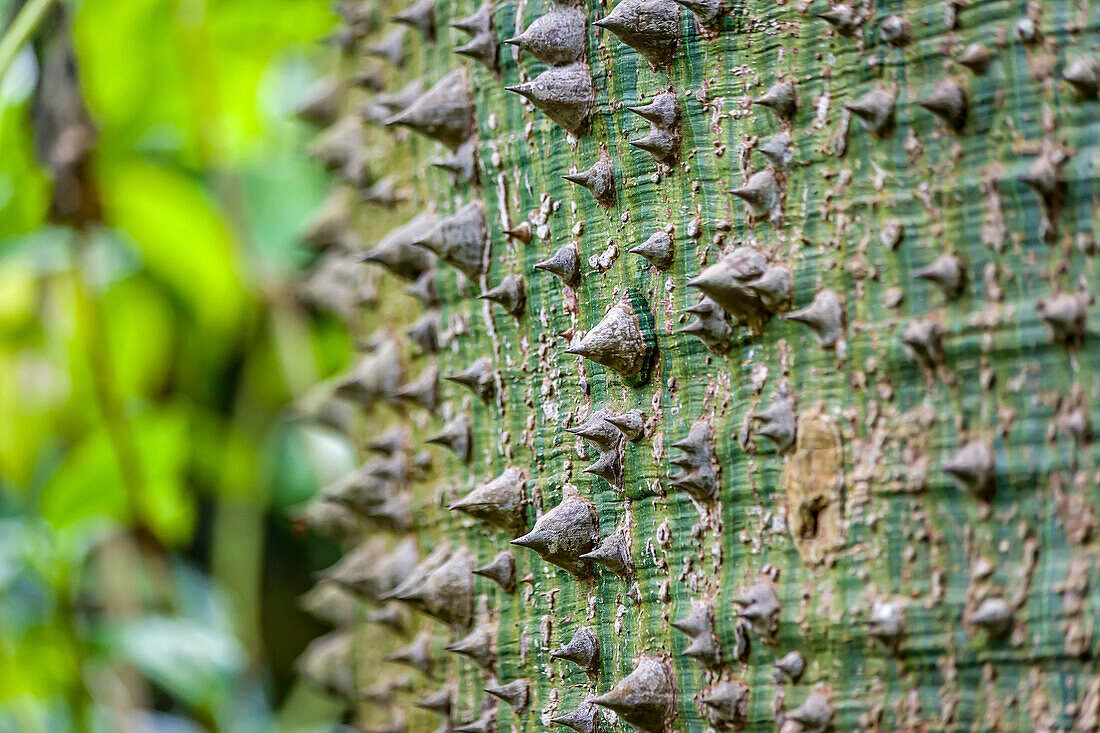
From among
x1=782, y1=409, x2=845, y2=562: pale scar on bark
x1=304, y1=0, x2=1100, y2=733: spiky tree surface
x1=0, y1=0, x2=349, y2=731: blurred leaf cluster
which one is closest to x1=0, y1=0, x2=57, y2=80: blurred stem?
x1=0, y1=0, x2=349, y2=731: blurred leaf cluster

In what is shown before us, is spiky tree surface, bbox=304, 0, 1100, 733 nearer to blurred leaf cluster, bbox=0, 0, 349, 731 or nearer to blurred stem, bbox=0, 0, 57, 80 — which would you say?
blurred stem, bbox=0, 0, 57, 80

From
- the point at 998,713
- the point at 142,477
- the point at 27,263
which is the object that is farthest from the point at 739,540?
the point at 27,263

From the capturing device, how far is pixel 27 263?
29.6 inches

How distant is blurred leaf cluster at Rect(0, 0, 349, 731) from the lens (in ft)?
2.33

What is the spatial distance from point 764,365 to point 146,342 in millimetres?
727

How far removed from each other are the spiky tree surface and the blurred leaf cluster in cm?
40

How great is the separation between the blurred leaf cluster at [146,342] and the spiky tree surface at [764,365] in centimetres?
40

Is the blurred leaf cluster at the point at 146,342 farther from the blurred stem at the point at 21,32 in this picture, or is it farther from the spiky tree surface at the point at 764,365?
the spiky tree surface at the point at 764,365

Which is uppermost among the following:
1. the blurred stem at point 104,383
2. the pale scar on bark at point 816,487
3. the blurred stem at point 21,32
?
the blurred stem at point 21,32

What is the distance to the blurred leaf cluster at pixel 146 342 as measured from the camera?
0.71 m

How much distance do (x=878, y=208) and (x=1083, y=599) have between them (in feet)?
0.34

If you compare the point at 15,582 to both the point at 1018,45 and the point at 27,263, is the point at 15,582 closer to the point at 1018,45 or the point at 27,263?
the point at 27,263

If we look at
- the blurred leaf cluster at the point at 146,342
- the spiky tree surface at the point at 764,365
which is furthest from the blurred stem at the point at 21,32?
the spiky tree surface at the point at 764,365

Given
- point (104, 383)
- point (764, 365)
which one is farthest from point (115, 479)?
point (764, 365)
